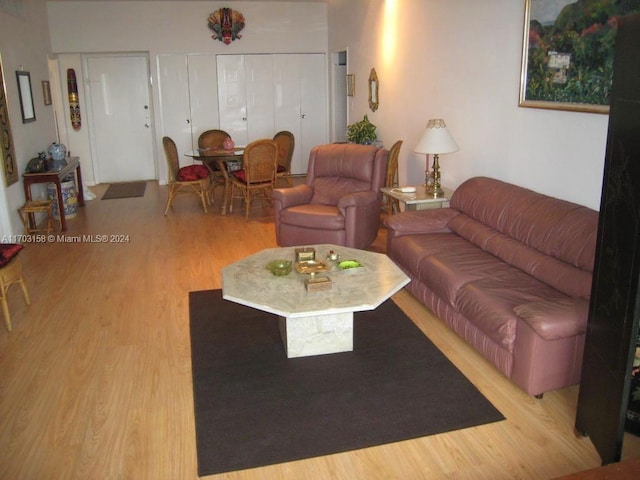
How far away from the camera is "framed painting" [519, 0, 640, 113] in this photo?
9.88ft

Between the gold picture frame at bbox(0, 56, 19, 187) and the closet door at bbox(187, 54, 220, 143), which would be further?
the closet door at bbox(187, 54, 220, 143)

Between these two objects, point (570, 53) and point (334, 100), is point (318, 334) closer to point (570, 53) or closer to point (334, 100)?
point (570, 53)

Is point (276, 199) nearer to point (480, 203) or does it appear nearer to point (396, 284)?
point (480, 203)

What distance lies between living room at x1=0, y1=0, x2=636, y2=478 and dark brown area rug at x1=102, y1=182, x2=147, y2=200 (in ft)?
1.31

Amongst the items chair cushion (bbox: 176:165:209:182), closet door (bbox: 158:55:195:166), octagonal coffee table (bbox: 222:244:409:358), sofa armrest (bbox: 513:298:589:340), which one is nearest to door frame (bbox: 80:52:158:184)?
closet door (bbox: 158:55:195:166)

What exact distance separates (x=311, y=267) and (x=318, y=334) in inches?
16.2

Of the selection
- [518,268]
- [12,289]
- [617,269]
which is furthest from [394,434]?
[12,289]

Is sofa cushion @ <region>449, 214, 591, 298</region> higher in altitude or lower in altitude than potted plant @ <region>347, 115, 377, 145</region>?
lower

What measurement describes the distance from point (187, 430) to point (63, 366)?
104 centimetres

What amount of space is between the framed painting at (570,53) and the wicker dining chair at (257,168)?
10.6ft

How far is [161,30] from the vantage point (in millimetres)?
8195

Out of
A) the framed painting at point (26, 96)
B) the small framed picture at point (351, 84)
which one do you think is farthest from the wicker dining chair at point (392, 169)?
the framed painting at point (26, 96)

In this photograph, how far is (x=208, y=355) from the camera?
10.6 feet

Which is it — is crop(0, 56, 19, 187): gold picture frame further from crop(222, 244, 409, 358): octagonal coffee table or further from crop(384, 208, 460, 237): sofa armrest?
crop(384, 208, 460, 237): sofa armrest
